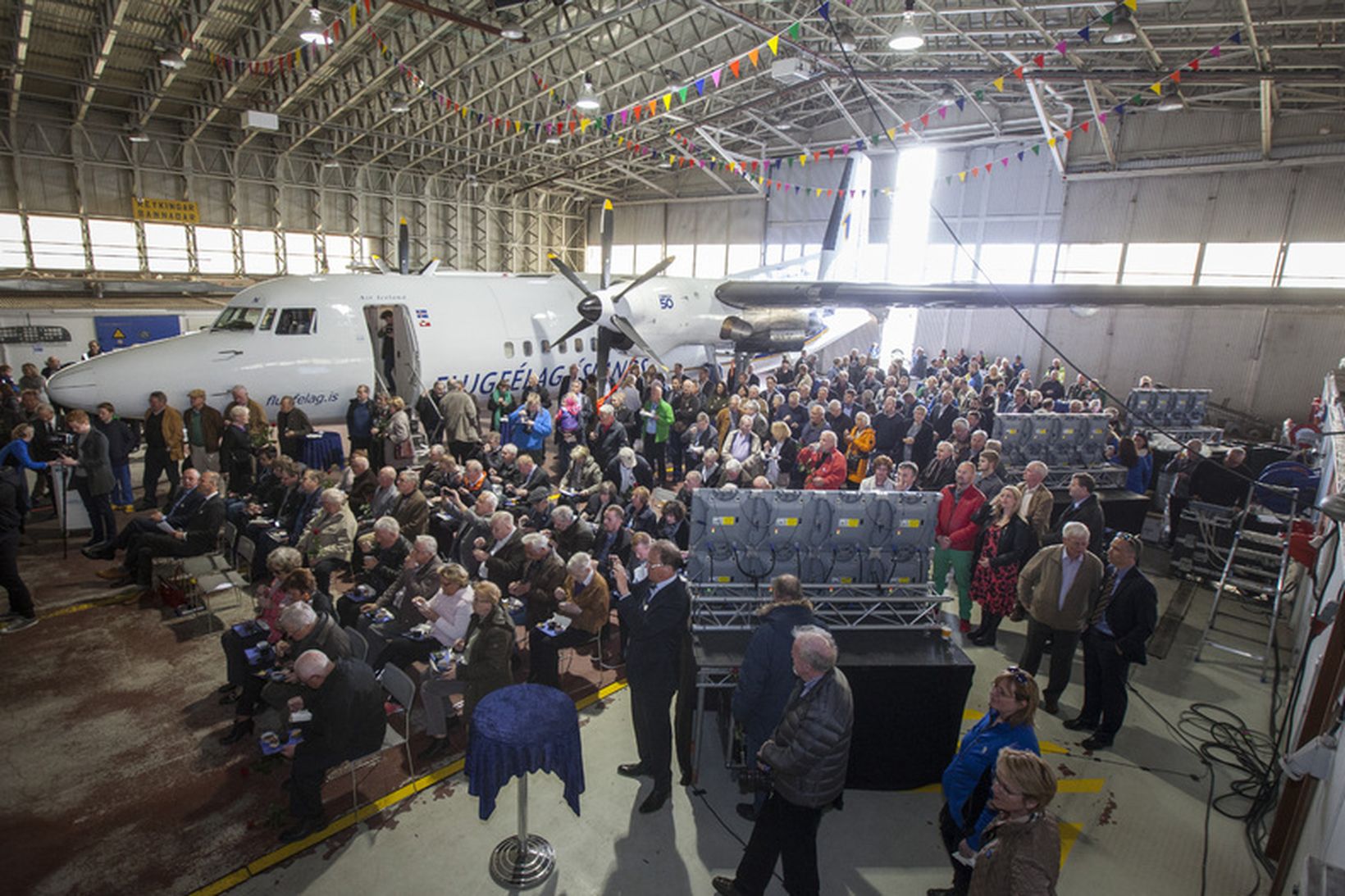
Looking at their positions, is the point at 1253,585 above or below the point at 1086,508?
below

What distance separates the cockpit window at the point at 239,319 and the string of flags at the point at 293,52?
5.18 metres

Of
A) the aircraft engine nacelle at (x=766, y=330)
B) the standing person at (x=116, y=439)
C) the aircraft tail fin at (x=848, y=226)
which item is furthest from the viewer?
the aircraft tail fin at (x=848, y=226)

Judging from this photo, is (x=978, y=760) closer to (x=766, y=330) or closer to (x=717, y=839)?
(x=717, y=839)

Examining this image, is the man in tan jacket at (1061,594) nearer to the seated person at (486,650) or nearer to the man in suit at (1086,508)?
the man in suit at (1086,508)

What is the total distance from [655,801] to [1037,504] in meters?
4.67

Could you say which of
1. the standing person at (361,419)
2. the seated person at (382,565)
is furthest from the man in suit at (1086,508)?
the standing person at (361,419)

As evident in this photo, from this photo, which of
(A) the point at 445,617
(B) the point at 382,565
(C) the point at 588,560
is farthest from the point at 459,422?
(C) the point at 588,560

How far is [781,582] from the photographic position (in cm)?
425

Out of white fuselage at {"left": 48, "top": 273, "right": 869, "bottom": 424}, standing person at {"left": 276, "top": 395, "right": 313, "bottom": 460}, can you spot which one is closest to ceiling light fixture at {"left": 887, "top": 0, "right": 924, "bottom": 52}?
white fuselage at {"left": 48, "top": 273, "right": 869, "bottom": 424}

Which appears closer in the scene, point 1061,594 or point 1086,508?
point 1061,594

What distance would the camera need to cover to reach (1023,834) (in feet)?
9.09

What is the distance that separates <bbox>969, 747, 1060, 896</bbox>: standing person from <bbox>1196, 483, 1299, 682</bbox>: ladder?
17.6 ft

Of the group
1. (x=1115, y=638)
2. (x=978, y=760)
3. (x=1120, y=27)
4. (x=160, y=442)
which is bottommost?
(x=1115, y=638)

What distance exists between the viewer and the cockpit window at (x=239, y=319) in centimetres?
1091
